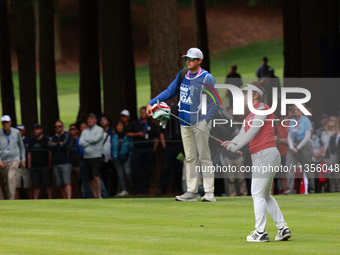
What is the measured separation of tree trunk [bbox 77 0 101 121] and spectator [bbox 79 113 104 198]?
1034 centimetres

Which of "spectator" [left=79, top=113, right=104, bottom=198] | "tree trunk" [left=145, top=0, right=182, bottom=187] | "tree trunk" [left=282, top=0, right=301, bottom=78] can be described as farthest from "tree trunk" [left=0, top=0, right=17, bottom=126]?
"tree trunk" [left=145, top=0, right=182, bottom=187]

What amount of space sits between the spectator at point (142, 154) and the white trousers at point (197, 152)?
194 inches

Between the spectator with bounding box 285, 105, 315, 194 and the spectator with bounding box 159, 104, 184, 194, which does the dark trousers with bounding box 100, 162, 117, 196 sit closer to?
the spectator with bounding box 159, 104, 184, 194

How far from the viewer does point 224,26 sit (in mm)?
81062

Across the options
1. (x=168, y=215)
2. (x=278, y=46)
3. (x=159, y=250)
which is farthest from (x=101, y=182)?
(x=278, y=46)

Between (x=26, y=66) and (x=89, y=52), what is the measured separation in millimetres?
2509

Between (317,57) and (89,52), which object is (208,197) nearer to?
(317,57)

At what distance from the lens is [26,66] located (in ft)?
109

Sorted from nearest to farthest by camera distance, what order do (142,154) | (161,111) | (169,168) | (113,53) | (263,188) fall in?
(263,188)
(161,111)
(169,168)
(142,154)
(113,53)

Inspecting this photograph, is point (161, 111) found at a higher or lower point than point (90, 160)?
higher

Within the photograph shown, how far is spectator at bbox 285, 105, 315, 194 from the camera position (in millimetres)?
19703

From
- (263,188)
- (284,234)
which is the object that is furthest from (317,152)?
(263,188)

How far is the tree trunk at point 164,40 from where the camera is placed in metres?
21.7

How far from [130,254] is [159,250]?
46 centimetres
